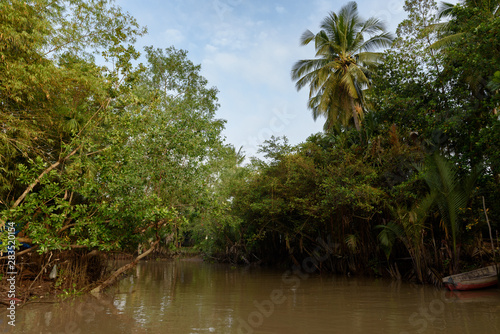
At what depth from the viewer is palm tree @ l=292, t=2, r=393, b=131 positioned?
17078 mm

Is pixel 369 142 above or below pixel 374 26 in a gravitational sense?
below

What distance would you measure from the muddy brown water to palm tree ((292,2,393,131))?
10.4m

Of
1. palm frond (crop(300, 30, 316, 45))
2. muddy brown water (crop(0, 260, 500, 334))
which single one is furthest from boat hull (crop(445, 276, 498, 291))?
palm frond (crop(300, 30, 316, 45))

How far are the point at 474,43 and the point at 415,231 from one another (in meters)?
5.68

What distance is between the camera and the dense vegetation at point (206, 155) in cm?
738

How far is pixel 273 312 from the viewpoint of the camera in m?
6.88

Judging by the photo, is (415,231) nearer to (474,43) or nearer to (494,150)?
(494,150)

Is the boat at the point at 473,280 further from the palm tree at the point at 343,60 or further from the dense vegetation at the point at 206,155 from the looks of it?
the palm tree at the point at 343,60

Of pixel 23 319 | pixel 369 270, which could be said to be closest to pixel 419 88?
pixel 369 270

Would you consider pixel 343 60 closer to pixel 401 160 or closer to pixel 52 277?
pixel 401 160

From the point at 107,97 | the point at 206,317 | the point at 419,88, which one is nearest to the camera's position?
the point at 206,317

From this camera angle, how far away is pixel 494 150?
8.62m

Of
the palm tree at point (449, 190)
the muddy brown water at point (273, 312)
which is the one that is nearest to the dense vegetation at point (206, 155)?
the palm tree at point (449, 190)

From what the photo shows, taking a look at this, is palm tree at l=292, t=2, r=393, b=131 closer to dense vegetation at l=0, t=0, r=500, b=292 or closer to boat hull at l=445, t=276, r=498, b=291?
dense vegetation at l=0, t=0, r=500, b=292
